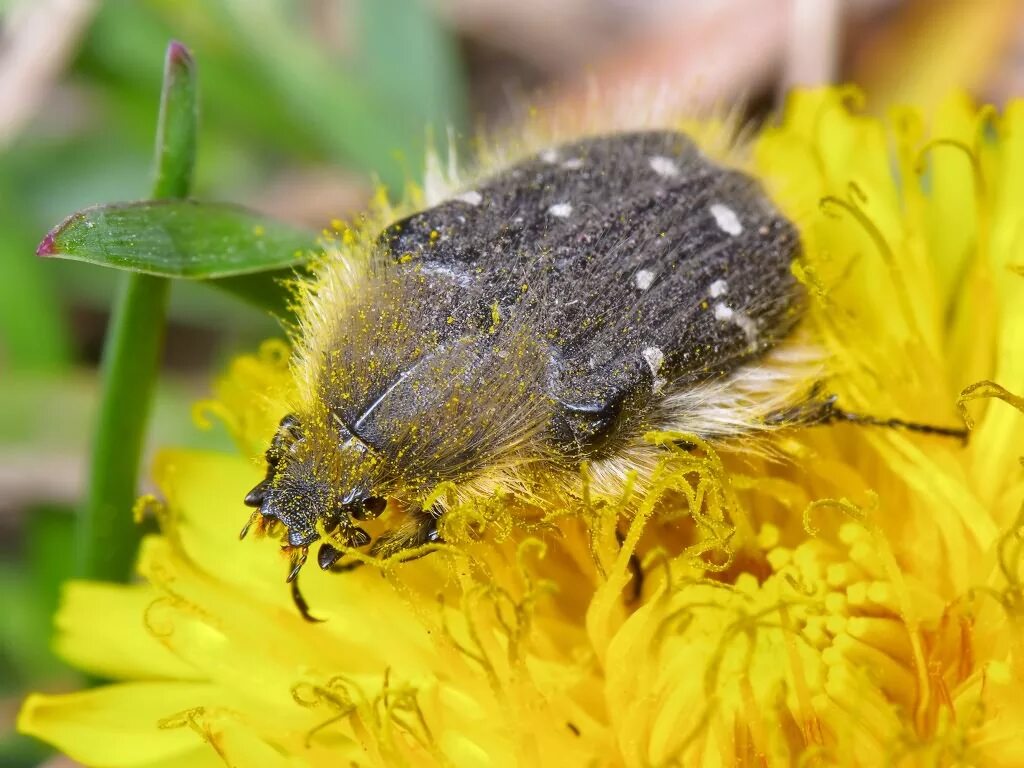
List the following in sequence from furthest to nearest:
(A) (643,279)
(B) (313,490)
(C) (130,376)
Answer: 1. (C) (130,376)
2. (A) (643,279)
3. (B) (313,490)

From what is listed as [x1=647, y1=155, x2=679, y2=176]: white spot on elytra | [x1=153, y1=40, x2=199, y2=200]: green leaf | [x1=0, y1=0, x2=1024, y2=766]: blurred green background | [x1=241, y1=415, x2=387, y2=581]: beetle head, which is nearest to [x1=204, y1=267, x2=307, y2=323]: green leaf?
[x1=153, y1=40, x2=199, y2=200]: green leaf

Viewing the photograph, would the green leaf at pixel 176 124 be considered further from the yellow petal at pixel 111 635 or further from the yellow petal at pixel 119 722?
the yellow petal at pixel 119 722

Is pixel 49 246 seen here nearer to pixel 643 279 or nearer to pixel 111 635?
pixel 111 635

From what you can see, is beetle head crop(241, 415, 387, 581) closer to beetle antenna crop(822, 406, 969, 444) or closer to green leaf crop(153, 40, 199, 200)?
green leaf crop(153, 40, 199, 200)

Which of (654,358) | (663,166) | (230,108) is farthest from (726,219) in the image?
(230,108)

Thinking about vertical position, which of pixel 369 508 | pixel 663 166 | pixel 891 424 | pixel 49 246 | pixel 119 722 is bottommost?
pixel 119 722

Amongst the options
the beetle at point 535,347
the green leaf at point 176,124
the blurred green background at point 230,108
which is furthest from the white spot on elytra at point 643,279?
the blurred green background at point 230,108

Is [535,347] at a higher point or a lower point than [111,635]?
higher
